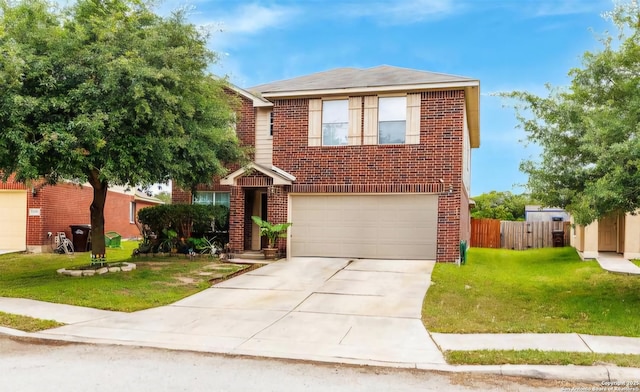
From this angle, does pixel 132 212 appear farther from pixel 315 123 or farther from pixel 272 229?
pixel 315 123

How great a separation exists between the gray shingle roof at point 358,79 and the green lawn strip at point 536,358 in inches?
410

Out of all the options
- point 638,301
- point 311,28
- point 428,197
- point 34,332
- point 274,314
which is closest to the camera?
point 34,332

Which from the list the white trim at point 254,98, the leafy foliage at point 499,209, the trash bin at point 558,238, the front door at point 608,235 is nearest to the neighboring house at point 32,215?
the white trim at point 254,98

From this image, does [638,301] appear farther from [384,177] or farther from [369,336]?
[384,177]

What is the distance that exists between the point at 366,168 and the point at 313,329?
8.64 m

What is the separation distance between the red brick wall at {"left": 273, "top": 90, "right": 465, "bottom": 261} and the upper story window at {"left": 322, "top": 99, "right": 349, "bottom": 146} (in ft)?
1.06

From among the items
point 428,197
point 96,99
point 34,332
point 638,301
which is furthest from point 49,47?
point 638,301

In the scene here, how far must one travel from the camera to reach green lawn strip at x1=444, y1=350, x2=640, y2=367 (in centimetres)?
617

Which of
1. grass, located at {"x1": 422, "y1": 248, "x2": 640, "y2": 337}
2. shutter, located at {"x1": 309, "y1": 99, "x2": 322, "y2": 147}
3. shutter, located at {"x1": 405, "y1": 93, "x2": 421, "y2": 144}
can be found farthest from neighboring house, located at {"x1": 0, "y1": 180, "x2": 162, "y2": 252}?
grass, located at {"x1": 422, "y1": 248, "x2": 640, "y2": 337}

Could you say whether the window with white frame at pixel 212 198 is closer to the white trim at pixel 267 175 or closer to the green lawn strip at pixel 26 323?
the white trim at pixel 267 175

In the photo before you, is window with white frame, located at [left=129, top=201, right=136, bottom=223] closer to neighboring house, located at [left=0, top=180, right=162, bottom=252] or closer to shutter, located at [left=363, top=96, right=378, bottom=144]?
neighboring house, located at [left=0, top=180, right=162, bottom=252]

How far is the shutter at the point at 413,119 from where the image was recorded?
51.9ft

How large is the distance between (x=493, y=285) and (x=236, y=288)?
20.6ft

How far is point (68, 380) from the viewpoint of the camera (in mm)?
5574
